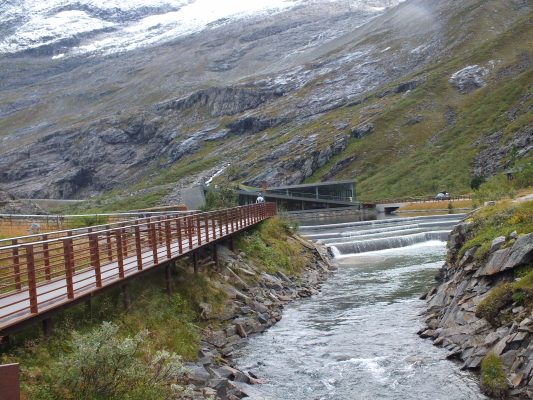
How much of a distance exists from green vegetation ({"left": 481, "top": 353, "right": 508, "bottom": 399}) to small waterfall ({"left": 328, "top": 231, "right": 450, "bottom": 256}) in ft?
98.7

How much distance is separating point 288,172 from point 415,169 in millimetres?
30291

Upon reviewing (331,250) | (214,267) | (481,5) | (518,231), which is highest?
(481,5)

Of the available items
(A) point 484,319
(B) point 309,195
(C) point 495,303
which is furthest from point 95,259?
(B) point 309,195

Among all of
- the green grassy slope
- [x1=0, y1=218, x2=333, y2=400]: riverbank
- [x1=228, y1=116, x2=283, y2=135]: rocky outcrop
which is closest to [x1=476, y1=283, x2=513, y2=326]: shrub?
[x1=0, y1=218, x2=333, y2=400]: riverbank

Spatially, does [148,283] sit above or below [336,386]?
above

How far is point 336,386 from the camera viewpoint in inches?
603

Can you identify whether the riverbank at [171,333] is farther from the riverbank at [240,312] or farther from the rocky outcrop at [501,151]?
the rocky outcrop at [501,151]

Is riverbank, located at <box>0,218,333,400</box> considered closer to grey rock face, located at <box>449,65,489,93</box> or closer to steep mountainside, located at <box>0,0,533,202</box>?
steep mountainside, located at <box>0,0,533,202</box>

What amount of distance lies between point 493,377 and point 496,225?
32.3 feet

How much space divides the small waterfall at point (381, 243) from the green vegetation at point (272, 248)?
6.94 m

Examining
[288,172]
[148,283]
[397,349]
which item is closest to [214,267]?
[148,283]

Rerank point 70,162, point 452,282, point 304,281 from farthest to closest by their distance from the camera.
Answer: point 70,162, point 304,281, point 452,282

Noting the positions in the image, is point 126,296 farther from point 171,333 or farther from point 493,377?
point 493,377

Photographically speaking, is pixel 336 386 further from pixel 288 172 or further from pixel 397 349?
pixel 288 172
